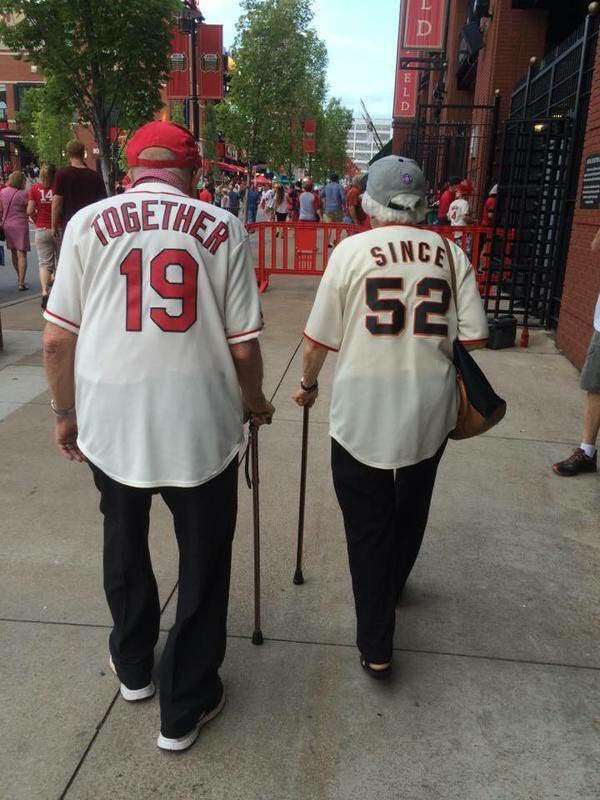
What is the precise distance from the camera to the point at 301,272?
37.2ft

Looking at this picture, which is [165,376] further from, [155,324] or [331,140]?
[331,140]

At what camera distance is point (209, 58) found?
16.9m

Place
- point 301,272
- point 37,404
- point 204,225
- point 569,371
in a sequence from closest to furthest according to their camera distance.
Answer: point 204,225 → point 37,404 → point 569,371 → point 301,272

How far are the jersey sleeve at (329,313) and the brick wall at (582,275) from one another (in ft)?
16.4

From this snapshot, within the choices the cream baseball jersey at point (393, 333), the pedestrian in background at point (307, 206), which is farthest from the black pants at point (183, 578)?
the pedestrian in background at point (307, 206)

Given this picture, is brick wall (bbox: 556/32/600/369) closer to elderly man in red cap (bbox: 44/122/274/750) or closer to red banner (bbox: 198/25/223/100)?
elderly man in red cap (bbox: 44/122/274/750)

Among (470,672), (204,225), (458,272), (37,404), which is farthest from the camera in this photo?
(37,404)

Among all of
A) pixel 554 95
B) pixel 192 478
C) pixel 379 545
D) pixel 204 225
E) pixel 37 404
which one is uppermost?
pixel 554 95

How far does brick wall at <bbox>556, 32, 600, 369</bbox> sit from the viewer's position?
7.05m

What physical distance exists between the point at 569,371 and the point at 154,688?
5861mm

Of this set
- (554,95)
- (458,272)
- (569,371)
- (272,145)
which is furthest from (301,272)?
(272,145)

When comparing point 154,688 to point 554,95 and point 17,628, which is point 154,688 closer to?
point 17,628

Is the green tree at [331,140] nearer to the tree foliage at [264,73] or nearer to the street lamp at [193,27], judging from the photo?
the tree foliage at [264,73]

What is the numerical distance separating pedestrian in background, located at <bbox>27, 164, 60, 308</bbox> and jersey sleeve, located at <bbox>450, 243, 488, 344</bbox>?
801cm
